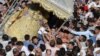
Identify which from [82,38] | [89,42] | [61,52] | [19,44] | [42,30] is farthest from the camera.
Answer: [42,30]

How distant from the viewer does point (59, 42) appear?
373 inches

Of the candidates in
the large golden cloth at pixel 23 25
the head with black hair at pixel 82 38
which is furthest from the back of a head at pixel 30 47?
the head with black hair at pixel 82 38

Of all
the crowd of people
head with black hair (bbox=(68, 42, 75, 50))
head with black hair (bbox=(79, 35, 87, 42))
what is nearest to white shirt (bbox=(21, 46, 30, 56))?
the crowd of people

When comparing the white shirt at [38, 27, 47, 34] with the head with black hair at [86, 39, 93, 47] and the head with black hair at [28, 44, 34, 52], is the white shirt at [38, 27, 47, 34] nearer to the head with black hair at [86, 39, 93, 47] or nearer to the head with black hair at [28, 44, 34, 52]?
the head with black hair at [28, 44, 34, 52]

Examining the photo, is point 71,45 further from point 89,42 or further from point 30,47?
point 30,47

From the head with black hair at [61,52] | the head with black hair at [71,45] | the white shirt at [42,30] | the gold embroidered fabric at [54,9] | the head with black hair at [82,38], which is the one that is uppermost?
the gold embroidered fabric at [54,9]

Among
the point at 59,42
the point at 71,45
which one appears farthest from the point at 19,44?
the point at 71,45

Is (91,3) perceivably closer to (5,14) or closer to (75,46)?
(5,14)

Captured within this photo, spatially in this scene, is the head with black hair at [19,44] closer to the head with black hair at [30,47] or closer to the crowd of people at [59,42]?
the crowd of people at [59,42]

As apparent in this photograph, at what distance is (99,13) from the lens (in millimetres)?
12141

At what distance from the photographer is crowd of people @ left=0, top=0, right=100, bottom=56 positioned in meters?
9.09

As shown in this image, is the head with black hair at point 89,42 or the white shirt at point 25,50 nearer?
the white shirt at point 25,50

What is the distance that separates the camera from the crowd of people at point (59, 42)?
29.8 ft

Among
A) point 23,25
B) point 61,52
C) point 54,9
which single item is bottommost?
point 23,25
